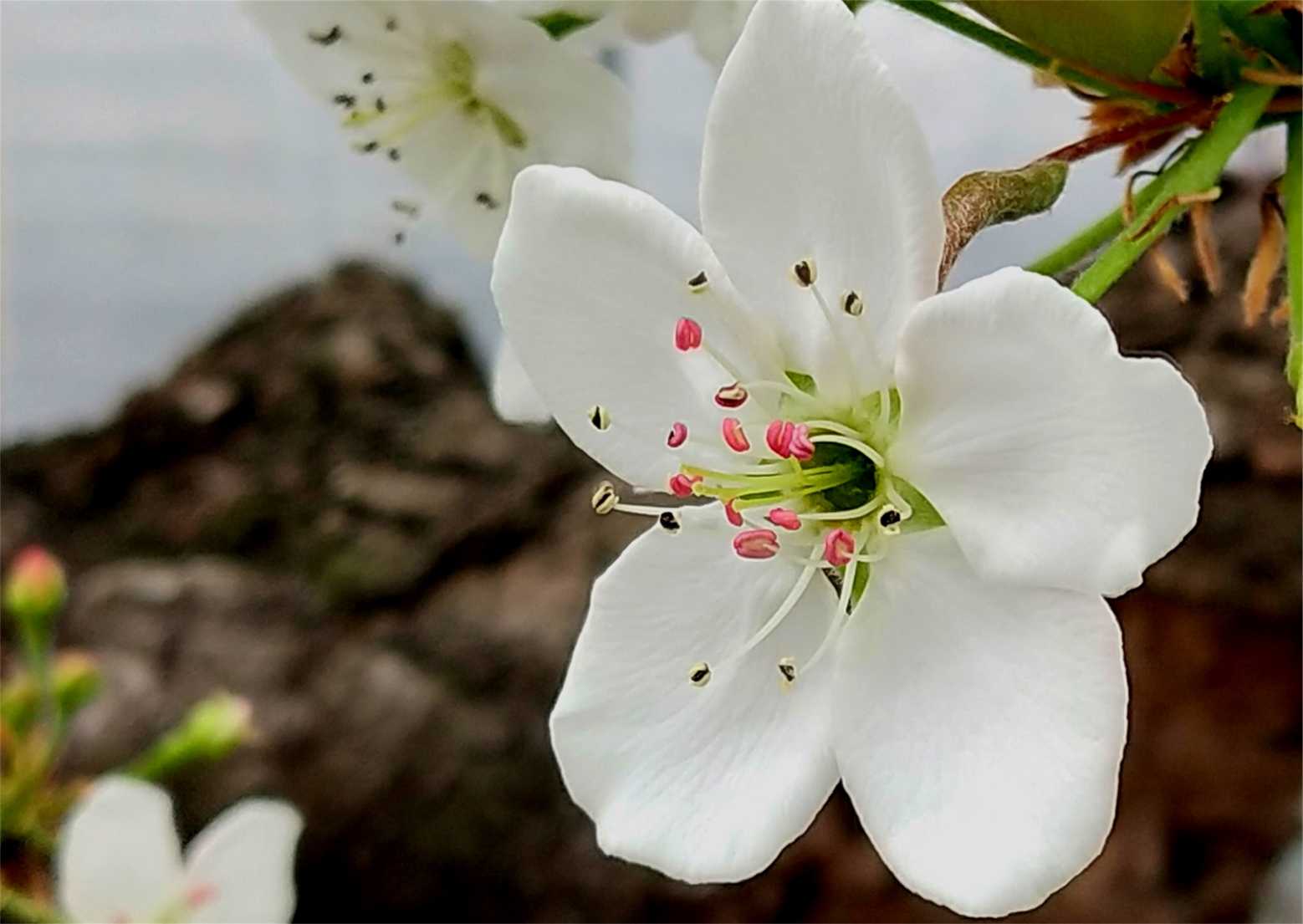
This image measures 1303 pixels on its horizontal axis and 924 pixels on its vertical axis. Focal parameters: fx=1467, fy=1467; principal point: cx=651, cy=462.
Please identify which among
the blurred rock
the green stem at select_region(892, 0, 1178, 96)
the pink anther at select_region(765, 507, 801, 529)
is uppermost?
the green stem at select_region(892, 0, 1178, 96)

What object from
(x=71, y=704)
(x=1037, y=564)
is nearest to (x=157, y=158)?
(x=71, y=704)

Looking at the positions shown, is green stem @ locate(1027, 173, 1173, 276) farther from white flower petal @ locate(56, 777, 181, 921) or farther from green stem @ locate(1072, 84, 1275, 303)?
white flower petal @ locate(56, 777, 181, 921)

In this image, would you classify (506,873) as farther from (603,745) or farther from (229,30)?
(603,745)

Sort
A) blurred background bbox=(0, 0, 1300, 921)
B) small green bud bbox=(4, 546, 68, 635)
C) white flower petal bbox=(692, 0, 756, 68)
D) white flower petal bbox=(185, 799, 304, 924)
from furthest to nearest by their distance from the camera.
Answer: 1. blurred background bbox=(0, 0, 1300, 921)
2. small green bud bbox=(4, 546, 68, 635)
3. white flower petal bbox=(185, 799, 304, 924)
4. white flower petal bbox=(692, 0, 756, 68)

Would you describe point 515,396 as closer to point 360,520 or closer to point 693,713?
point 693,713

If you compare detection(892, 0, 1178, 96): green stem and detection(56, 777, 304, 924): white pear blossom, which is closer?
detection(892, 0, 1178, 96): green stem

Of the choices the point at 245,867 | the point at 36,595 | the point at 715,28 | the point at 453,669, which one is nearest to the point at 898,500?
the point at 715,28

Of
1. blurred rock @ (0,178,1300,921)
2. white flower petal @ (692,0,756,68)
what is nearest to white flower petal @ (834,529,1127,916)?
white flower petal @ (692,0,756,68)
